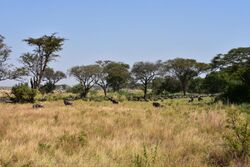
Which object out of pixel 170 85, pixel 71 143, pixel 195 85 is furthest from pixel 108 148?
pixel 195 85

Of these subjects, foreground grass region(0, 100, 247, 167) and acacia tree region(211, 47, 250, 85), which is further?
acacia tree region(211, 47, 250, 85)

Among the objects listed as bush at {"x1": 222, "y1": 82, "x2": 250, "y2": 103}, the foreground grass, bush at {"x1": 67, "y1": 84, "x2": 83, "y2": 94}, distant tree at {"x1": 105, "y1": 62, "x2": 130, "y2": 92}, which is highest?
distant tree at {"x1": 105, "y1": 62, "x2": 130, "y2": 92}

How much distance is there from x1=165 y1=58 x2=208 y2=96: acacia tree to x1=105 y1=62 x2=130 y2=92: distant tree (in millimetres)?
10064

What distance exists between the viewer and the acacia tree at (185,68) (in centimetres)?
7450

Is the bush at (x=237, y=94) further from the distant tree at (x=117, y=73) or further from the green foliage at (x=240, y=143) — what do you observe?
the distant tree at (x=117, y=73)

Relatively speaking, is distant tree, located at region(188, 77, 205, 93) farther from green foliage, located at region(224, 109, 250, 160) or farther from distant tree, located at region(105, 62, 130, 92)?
green foliage, located at region(224, 109, 250, 160)

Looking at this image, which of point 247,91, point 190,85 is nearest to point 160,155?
point 247,91

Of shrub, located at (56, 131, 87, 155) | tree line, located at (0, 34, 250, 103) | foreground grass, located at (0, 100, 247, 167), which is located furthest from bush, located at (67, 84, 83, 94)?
shrub, located at (56, 131, 87, 155)

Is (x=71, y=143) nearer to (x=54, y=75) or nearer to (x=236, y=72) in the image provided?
(x=236, y=72)

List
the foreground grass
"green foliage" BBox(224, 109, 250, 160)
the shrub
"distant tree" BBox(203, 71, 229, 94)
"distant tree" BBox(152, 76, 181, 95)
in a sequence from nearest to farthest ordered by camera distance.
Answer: the foreground grass < "green foliage" BBox(224, 109, 250, 160) < the shrub < "distant tree" BBox(203, 71, 229, 94) < "distant tree" BBox(152, 76, 181, 95)

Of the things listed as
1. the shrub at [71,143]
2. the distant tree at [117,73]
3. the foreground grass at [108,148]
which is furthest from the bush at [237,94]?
the distant tree at [117,73]

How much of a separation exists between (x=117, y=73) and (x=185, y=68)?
1509 centimetres

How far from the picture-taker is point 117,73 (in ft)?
254

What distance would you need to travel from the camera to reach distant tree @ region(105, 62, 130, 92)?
77875 mm
